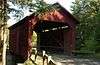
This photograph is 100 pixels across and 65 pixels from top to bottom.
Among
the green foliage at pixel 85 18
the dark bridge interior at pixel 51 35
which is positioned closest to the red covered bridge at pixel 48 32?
the dark bridge interior at pixel 51 35

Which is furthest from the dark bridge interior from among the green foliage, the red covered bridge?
the green foliage

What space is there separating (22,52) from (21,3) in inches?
342

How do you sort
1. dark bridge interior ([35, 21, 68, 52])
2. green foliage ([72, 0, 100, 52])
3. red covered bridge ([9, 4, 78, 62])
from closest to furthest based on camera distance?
1. red covered bridge ([9, 4, 78, 62])
2. dark bridge interior ([35, 21, 68, 52])
3. green foliage ([72, 0, 100, 52])

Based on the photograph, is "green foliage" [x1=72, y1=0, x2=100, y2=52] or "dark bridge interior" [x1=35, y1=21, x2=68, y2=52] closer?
"dark bridge interior" [x1=35, y1=21, x2=68, y2=52]

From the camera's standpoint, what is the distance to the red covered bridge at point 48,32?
2542 centimetres

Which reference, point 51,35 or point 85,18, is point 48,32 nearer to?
point 51,35

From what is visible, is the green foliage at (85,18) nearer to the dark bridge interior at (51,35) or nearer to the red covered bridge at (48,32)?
the dark bridge interior at (51,35)

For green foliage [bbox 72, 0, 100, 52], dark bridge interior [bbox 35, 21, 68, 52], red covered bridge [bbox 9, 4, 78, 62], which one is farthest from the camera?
green foliage [bbox 72, 0, 100, 52]

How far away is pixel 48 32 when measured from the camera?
3469 centimetres

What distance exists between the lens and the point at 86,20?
4481cm

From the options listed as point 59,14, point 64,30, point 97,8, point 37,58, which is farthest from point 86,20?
point 37,58

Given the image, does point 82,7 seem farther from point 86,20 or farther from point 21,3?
point 21,3

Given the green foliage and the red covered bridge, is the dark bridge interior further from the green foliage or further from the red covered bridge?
the green foliage

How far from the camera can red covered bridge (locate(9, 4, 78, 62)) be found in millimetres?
25422
